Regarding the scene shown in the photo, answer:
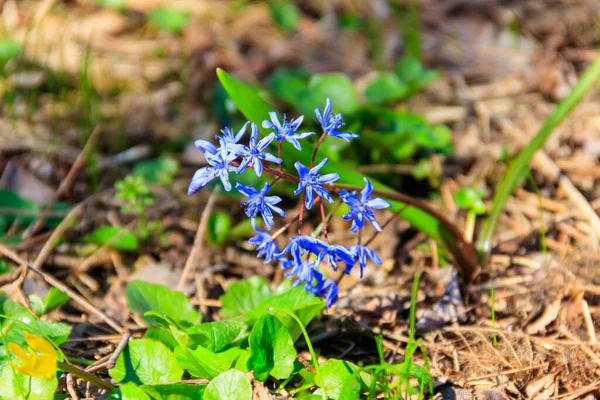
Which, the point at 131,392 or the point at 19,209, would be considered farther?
the point at 19,209

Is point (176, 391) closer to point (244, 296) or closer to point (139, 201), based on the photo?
point (244, 296)

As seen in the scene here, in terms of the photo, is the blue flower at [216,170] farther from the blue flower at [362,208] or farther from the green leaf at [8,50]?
the green leaf at [8,50]

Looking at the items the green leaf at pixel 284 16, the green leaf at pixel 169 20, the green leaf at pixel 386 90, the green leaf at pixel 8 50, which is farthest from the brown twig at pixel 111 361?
the green leaf at pixel 284 16

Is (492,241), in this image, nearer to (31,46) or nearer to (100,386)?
(100,386)

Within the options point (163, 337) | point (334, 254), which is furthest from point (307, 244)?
point (163, 337)

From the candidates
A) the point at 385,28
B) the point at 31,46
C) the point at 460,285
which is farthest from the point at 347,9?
the point at 460,285

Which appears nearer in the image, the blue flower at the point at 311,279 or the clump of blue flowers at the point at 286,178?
the clump of blue flowers at the point at 286,178
